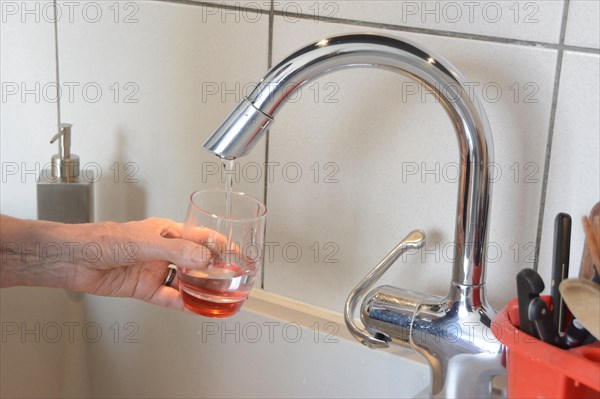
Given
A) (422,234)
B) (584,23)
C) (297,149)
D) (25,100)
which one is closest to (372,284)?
(422,234)

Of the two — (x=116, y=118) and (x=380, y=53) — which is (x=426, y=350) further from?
(x=116, y=118)

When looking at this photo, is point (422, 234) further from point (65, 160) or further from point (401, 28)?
point (65, 160)

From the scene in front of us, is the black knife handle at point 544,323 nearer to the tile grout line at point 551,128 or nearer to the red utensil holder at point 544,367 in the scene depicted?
the red utensil holder at point 544,367

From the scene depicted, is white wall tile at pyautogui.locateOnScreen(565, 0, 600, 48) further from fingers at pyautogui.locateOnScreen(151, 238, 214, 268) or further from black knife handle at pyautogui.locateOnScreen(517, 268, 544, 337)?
fingers at pyautogui.locateOnScreen(151, 238, 214, 268)

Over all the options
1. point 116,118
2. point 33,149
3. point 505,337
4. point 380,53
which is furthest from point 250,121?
point 33,149

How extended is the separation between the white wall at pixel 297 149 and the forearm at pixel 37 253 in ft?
0.53

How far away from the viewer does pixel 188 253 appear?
0.71m

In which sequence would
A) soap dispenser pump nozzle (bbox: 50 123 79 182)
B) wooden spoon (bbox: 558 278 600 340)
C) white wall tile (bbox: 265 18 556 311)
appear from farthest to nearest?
soap dispenser pump nozzle (bbox: 50 123 79 182) < white wall tile (bbox: 265 18 556 311) < wooden spoon (bbox: 558 278 600 340)

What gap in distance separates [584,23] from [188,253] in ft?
1.26

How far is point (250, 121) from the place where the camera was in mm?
643

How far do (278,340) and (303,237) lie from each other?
0.11 m

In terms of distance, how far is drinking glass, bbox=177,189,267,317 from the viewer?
71 cm

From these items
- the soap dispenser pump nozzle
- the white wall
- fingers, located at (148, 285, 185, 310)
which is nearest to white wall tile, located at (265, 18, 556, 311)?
the white wall

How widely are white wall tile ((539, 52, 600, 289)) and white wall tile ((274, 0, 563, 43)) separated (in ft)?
0.12
